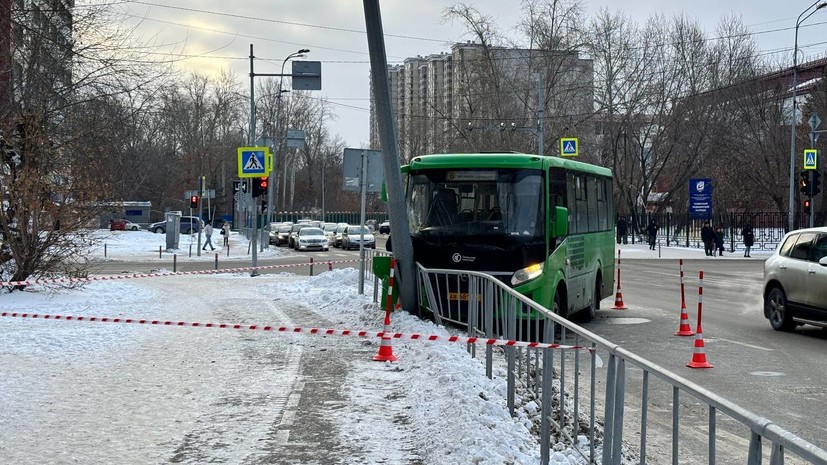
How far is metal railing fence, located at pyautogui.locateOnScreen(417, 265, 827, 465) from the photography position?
11.7 feet

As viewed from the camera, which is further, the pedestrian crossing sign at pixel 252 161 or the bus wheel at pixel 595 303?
the pedestrian crossing sign at pixel 252 161

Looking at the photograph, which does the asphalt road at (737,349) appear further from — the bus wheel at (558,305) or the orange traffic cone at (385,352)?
the orange traffic cone at (385,352)

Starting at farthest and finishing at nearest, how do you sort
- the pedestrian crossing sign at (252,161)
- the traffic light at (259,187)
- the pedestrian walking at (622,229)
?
the pedestrian walking at (622,229) → the traffic light at (259,187) → the pedestrian crossing sign at (252,161)

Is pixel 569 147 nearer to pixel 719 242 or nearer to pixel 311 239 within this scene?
pixel 719 242

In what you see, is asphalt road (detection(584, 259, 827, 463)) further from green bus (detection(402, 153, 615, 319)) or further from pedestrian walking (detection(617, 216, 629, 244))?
pedestrian walking (detection(617, 216, 629, 244))

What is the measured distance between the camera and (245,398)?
359 inches

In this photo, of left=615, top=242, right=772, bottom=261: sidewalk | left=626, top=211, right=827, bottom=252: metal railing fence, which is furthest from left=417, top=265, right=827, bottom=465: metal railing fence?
left=626, top=211, right=827, bottom=252: metal railing fence

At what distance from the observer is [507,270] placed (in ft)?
45.1

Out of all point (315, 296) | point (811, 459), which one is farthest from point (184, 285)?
point (811, 459)

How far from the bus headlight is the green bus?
1cm

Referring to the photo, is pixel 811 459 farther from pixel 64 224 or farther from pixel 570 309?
pixel 64 224

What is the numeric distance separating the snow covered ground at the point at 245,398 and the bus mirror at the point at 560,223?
2.53 m

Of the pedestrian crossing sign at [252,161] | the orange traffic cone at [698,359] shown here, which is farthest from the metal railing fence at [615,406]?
the pedestrian crossing sign at [252,161]

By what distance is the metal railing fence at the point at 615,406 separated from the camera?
355 centimetres
